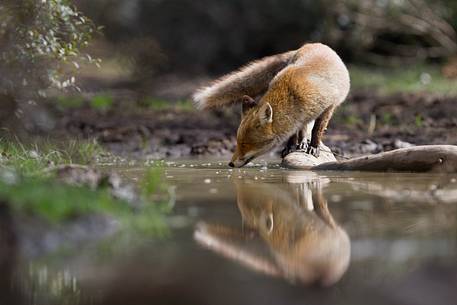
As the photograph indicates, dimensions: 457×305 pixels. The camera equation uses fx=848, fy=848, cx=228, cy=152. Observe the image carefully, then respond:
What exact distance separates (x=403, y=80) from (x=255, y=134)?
8895 mm

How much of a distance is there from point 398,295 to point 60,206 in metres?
1.87

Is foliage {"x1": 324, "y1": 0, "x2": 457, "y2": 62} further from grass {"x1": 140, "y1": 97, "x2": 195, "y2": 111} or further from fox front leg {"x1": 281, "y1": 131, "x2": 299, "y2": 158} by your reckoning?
fox front leg {"x1": 281, "y1": 131, "x2": 299, "y2": 158}

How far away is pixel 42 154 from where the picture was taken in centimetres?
856

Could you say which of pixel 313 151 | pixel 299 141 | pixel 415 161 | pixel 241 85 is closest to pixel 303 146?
pixel 313 151

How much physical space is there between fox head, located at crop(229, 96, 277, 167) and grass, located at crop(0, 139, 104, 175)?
1611mm

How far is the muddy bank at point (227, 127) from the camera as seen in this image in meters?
11.0

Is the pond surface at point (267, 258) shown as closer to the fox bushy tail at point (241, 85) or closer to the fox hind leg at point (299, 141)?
the fox hind leg at point (299, 141)

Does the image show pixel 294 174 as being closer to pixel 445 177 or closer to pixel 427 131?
pixel 445 177

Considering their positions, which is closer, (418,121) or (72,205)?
(72,205)

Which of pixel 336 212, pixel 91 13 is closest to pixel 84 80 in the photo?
pixel 91 13

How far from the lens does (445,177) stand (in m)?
7.22

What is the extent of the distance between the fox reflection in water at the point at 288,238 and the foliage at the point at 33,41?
11.8ft

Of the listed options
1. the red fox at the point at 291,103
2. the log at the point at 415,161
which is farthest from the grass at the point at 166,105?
the log at the point at 415,161

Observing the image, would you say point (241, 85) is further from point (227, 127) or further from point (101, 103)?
point (101, 103)
